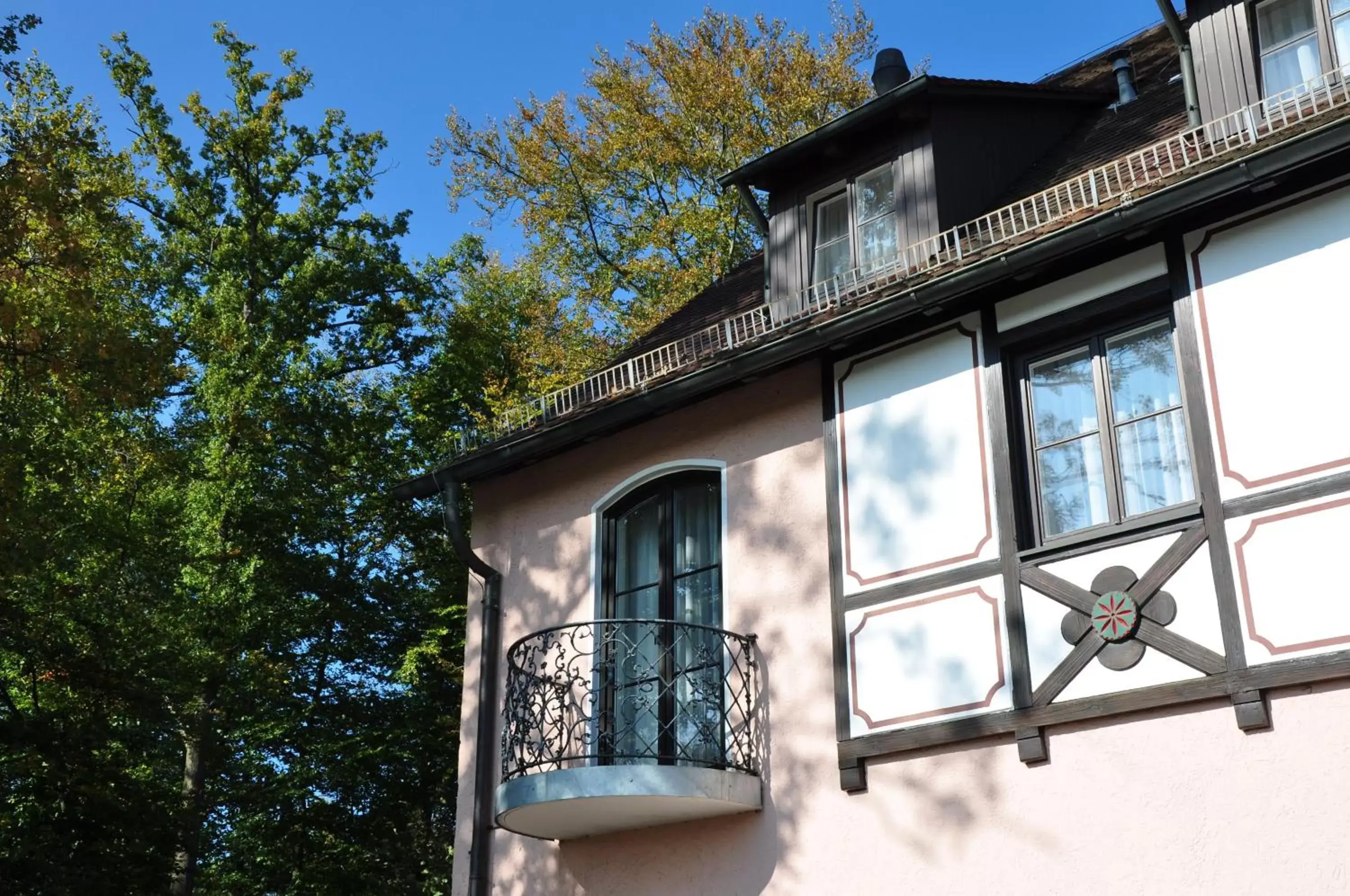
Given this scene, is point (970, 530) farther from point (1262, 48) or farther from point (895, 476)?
point (1262, 48)

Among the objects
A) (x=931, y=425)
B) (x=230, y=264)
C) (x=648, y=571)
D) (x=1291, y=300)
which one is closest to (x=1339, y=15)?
(x=1291, y=300)

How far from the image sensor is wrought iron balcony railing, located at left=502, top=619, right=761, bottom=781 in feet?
31.1

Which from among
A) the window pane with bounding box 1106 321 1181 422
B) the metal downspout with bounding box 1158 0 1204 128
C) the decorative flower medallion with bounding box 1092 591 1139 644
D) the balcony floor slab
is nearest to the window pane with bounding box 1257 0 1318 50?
the metal downspout with bounding box 1158 0 1204 128

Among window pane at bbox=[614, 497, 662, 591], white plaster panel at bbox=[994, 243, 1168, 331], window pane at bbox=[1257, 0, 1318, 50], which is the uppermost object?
window pane at bbox=[1257, 0, 1318, 50]

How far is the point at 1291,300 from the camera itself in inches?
297

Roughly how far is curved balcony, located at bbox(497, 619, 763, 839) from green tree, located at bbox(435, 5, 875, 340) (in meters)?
10.2

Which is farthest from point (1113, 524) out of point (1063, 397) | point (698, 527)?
point (698, 527)

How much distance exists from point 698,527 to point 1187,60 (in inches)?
178

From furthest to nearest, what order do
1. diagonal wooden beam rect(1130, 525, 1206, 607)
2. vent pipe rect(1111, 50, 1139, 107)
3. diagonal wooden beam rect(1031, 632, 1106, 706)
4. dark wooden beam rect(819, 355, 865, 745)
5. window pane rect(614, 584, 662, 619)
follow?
1. vent pipe rect(1111, 50, 1139, 107)
2. window pane rect(614, 584, 662, 619)
3. dark wooden beam rect(819, 355, 865, 745)
4. diagonal wooden beam rect(1031, 632, 1106, 706)
5. diagonal wooden beam rect(1130, 525, 1206, 607)

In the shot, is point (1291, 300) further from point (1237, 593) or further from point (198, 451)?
point (198, 451)

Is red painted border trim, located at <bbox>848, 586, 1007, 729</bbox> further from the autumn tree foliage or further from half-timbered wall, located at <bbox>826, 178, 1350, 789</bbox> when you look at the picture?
the autumn tree foliage

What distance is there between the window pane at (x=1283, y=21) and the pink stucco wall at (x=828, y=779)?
3490 millimetres

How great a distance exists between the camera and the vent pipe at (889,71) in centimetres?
1250

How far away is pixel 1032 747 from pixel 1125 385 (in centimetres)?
212
